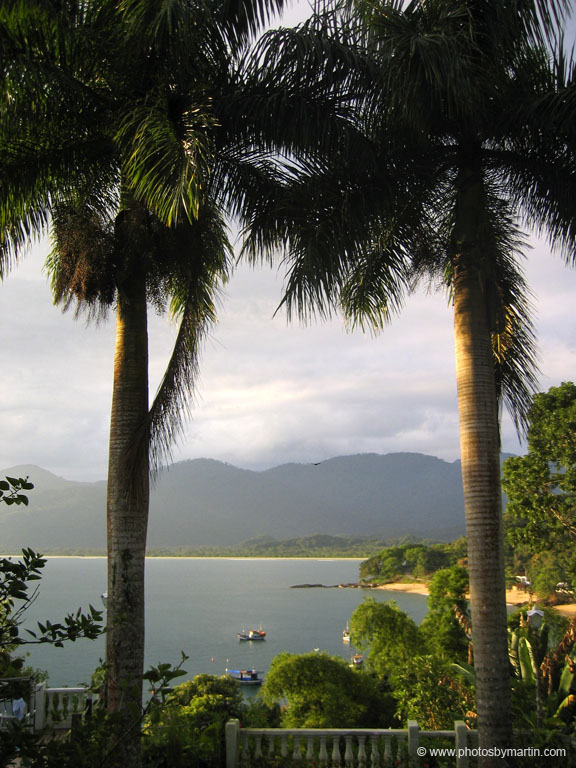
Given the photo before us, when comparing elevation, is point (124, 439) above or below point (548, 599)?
above

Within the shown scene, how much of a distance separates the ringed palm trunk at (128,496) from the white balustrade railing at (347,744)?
232 centimetres

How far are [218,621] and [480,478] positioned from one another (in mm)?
97072

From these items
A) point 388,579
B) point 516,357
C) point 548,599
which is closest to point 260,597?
point 388,579

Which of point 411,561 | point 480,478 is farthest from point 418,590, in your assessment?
point 480,478

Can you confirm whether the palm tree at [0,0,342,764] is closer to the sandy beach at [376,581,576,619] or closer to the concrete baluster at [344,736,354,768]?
the concrete baluster at [344,736,354,768]

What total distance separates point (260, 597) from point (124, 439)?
→ 13218 centimetres

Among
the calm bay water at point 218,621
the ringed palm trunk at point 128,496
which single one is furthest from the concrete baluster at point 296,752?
Answer: the calm bay water at point 218,621

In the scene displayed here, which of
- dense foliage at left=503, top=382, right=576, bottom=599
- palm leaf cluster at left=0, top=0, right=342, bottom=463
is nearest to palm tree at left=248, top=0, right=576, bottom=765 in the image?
palm leaf cluster at left=0, top=0, right=342, bottom=463

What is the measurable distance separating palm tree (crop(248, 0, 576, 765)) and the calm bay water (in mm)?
44195

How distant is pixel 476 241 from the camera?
755cm

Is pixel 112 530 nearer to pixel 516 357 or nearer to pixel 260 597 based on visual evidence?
pixel 516 357

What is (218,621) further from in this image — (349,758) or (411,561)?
(349,758)

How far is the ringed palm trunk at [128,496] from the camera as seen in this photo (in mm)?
6910

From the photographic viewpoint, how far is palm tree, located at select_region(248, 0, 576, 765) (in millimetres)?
6672
